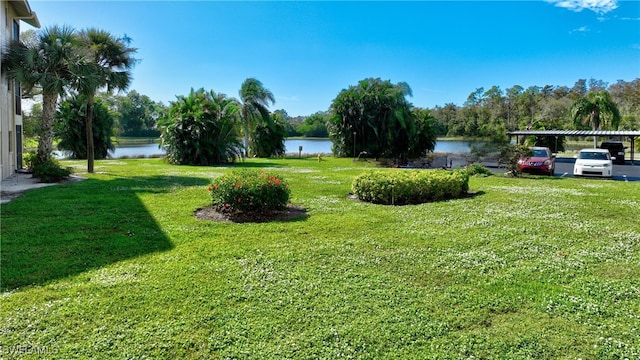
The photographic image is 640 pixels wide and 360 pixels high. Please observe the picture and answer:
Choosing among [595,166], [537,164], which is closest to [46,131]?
[537,164]

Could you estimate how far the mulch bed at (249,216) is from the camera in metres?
8.61

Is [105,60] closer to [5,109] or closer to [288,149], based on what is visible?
[5,109]

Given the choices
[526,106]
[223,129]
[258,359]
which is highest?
[526,106]

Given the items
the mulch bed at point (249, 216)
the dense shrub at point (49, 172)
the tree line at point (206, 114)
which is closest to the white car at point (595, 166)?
the tree line at point (206, 114)

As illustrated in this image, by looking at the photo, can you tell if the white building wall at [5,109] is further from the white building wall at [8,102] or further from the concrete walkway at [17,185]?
the concrete walkway at [17,185]

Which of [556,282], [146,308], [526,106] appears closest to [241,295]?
[146,308]

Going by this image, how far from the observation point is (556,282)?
504 centimetres

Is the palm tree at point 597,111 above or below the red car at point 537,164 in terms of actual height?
above

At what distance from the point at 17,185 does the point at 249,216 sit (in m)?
10.6

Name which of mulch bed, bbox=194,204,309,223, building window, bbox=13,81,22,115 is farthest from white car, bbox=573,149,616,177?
building window, bbox=13,81,22,115

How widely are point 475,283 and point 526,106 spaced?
6429 centimetres

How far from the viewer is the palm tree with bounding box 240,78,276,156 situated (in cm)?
3362

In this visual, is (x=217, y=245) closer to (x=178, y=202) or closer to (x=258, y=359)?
(x=258, y=359)

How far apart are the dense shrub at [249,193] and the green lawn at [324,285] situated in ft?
2.37
